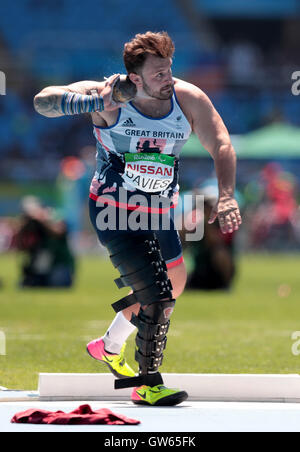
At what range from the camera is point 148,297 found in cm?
538

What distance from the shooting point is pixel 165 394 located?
5316 millimetres

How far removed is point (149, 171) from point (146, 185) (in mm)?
86

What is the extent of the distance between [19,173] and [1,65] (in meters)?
6.49

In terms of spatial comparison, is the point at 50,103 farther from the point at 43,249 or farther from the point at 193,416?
the point at 43,249

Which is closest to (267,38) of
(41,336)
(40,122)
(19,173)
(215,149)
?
(40,122)

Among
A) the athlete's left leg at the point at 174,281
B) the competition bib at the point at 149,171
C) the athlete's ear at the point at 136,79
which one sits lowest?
the athlete's left leg at the point at 174,281

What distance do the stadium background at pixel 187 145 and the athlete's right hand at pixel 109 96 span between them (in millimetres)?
2968

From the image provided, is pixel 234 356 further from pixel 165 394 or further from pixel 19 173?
pixel 19 173

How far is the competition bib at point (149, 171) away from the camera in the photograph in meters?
5.54

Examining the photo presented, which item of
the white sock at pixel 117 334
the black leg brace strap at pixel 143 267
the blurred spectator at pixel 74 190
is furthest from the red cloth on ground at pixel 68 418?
the blurred spectator at pixel 74 190

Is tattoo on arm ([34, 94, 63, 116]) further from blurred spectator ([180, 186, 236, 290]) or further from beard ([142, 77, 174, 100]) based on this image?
blurred spectator ([180, 186, 236, 290])

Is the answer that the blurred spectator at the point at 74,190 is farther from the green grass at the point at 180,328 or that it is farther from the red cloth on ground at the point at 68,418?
the red cloth on ground at the point at 68,418

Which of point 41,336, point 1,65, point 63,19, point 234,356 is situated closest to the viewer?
point 234,356

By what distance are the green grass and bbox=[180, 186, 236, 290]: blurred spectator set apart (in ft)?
0.82
